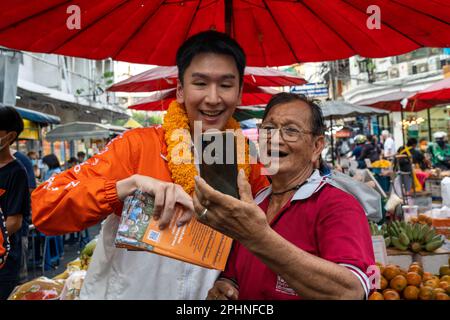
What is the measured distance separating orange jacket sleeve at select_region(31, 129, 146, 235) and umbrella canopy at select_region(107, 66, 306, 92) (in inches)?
176

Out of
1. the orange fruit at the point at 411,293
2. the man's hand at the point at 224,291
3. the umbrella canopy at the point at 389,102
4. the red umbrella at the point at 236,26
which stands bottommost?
the orange fruit at the point at 411,293

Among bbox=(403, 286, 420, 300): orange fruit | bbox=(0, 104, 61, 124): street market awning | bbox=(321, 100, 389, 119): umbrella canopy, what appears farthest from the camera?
bbox=(321, 100, 389, 119): umbrella canopy

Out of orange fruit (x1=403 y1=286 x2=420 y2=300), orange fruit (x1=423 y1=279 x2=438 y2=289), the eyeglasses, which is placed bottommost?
orange fruit (x1=403 y1=286 x2=420 y2=300)

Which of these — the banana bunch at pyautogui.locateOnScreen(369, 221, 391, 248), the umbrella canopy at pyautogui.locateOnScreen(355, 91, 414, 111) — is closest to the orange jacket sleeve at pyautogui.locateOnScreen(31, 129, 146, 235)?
the banana bunch at pyautogui.locateOnScreen(369, 221, 391, 248)

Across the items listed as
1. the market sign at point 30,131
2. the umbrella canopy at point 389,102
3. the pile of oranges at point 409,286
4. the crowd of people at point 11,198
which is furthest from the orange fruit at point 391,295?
the market sign at point 30,131

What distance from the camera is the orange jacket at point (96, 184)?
1.59m

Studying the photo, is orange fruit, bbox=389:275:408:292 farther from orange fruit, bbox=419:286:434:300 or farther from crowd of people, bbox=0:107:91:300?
crowd of people, bbox=0:107:91:300

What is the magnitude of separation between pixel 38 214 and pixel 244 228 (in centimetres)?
92

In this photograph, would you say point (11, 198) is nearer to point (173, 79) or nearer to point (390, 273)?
point (390, 273)

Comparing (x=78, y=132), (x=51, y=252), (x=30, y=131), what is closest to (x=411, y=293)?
(x=51, y=252)

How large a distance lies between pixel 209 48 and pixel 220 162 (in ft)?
2.47

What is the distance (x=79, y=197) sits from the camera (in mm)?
1586

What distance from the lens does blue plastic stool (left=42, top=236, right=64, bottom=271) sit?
23.2 feet

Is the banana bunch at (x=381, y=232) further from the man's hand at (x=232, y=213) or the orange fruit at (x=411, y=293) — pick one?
the man's hand at (x=232, y=213)
